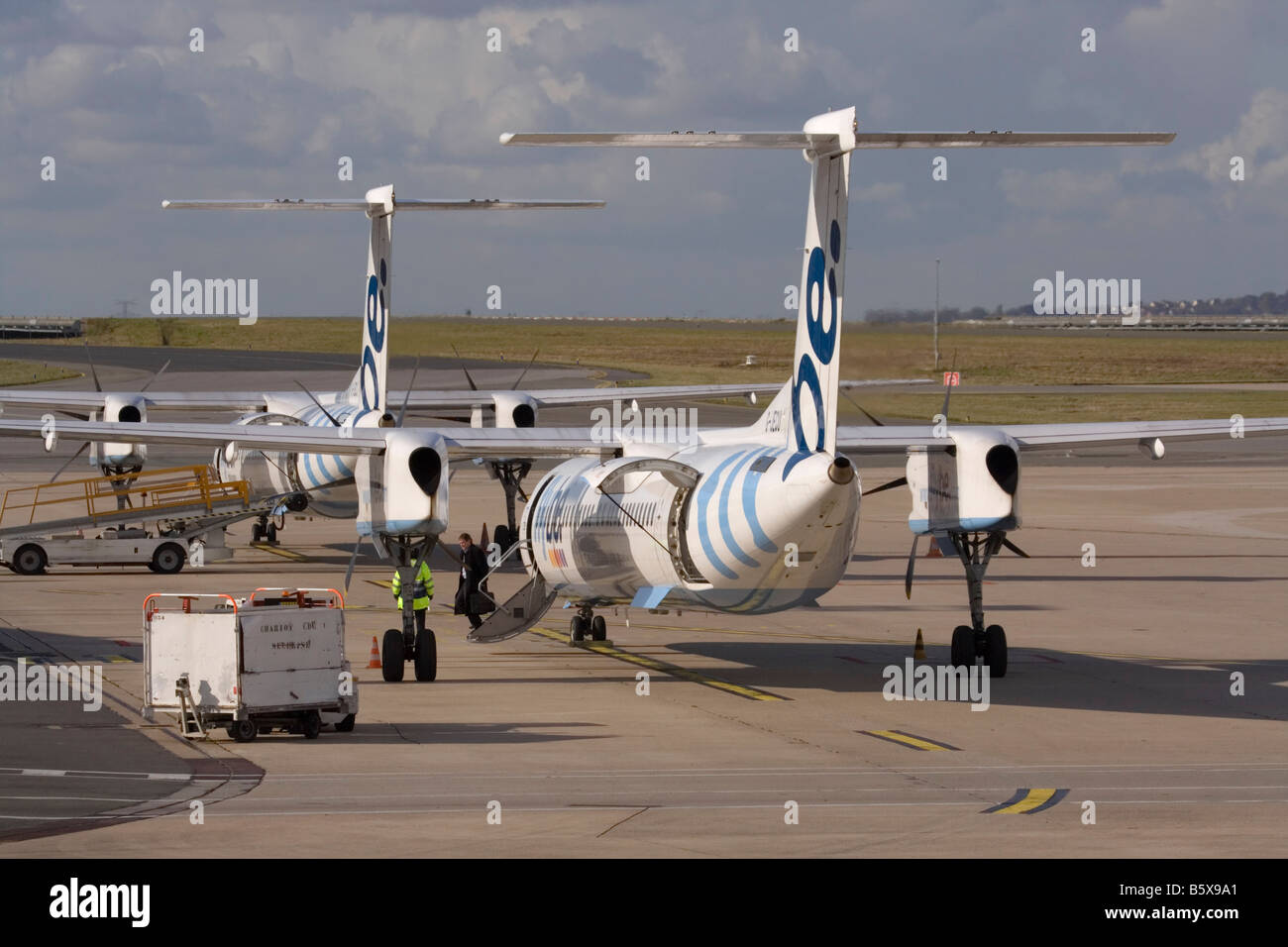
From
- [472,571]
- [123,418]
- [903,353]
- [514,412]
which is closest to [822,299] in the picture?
[903,353]

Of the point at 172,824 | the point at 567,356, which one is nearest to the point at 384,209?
the point at 172,824

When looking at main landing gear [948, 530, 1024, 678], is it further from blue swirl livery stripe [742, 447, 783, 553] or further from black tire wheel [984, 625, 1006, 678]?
blue swirl livery stripe [742, 447, 783, 553]

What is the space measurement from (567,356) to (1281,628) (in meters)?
113

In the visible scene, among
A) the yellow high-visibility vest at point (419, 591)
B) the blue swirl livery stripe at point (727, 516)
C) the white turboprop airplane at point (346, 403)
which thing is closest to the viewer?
the blue swirl livery stripe at point (727, 516)

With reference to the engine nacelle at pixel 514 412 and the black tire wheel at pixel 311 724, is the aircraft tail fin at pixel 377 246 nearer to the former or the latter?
the engine nacelle at pixel 514 412

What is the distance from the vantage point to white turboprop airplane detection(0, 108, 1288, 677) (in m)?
20.7

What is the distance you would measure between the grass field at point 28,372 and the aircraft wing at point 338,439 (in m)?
80.3

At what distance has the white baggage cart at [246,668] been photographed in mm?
19656

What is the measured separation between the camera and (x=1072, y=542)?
1799 inches

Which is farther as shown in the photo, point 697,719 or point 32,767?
point 697,719

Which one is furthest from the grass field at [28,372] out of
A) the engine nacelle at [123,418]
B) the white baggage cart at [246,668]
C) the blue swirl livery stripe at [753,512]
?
the blue swirl livery stripe at [753,512]

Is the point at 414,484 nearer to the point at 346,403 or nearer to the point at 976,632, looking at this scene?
the point at 976,632

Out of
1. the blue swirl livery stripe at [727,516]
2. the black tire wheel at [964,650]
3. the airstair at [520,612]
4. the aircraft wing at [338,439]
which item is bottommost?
the black tire wheel at [964,650]

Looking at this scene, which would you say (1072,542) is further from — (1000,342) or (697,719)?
(1000,342)
